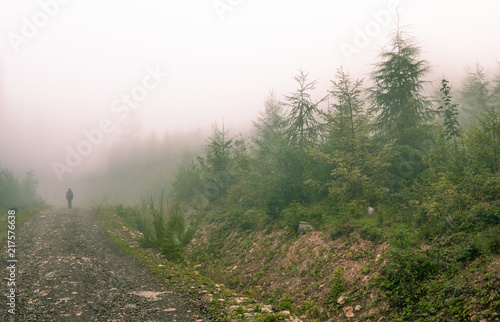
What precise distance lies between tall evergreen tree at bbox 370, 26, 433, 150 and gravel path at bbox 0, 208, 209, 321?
14059 millimetres

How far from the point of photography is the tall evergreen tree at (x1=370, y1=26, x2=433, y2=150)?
14.7 meters

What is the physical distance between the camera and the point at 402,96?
1548 centimetres

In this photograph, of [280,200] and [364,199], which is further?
[280,200]

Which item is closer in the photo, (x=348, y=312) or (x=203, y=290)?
(x=348, y=312)

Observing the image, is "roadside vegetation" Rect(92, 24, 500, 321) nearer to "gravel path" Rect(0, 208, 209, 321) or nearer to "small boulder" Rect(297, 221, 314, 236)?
"small boulder" Rect(297, 221, 314, 236)

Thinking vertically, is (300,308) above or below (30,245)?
below

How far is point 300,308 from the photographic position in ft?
23.5

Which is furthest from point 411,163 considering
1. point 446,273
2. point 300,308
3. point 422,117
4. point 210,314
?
point 210,314

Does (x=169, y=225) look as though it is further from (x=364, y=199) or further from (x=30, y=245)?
(x=364, y=199)

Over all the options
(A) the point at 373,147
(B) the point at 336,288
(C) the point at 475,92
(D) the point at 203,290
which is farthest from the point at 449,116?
(C) the point at 475,92

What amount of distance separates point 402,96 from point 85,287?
17.7 metres

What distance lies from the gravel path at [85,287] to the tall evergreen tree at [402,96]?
46.1ft

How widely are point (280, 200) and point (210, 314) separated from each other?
28.4 feet

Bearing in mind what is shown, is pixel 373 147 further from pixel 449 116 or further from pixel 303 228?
pixel 303 228
